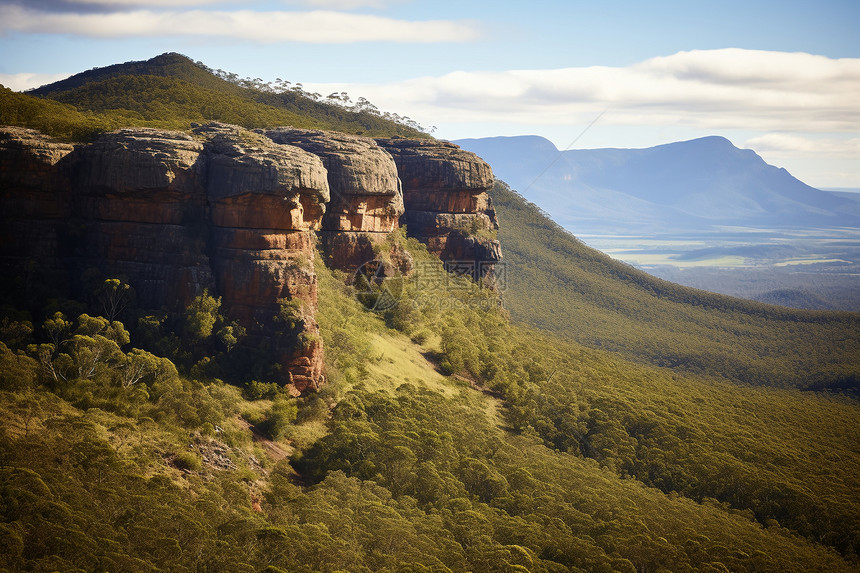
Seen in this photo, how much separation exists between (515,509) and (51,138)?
31046mm

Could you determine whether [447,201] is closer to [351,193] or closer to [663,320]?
[351,193]

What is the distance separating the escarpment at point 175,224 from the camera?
34.5 meters

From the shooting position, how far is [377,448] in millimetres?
34688

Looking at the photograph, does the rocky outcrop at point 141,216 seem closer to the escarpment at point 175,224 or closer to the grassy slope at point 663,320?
the escarpment at point 175,224

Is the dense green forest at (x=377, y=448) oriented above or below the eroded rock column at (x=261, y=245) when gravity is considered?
below

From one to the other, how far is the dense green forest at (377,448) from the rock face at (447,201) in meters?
3.61

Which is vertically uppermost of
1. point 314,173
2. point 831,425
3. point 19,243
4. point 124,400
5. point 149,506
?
point 314,173

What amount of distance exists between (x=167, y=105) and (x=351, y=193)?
2250 cm

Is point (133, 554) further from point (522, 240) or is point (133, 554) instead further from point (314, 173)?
point (522, 240)

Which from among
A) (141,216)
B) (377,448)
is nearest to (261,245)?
(141,216)

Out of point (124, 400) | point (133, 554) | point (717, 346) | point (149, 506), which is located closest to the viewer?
point (133, 554)

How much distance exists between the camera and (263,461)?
1246 inches

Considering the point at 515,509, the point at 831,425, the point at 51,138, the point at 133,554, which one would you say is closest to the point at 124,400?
the point at 133,554

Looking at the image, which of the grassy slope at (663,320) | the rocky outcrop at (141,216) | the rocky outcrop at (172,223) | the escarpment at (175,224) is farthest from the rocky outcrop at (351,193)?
the grassy slope at (663,320)
